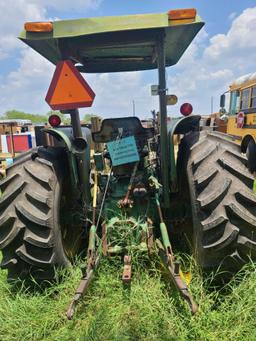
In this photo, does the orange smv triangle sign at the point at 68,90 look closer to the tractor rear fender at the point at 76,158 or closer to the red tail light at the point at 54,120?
the tractor rear fender at the point at 76,158

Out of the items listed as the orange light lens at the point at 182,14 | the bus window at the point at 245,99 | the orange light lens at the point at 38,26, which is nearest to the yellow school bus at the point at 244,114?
the bus window at the point at 245,99

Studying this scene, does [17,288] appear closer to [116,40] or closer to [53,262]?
[53,262]

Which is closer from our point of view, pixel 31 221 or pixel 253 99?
pixel 31 221

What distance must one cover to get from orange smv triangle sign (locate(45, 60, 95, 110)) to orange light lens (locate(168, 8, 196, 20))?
766 millimetres

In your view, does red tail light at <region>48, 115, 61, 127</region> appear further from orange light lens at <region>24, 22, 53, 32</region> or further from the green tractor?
orange light lens at <region>24, 22, 53, 32</region>

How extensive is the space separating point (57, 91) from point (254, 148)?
6263mm

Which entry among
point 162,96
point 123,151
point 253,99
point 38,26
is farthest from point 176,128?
point 253,99

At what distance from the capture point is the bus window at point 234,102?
8.98 metres

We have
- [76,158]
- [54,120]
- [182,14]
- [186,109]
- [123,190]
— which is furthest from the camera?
[123,190]

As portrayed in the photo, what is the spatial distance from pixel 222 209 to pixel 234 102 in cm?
791


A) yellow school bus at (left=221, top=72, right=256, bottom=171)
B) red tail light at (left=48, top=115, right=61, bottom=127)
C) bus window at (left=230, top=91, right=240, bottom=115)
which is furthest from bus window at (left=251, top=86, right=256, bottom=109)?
red tail light at (left=48, top=115, right=61, bottom=127)

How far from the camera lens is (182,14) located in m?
2.07

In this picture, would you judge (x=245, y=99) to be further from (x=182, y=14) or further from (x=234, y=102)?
(x=182, y=14)

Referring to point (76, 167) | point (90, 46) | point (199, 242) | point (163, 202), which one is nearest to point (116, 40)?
point (90, 46)
